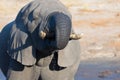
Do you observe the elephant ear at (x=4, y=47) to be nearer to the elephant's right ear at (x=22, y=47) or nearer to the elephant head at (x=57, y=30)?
the elephant's right ear at (x=22, y=47)

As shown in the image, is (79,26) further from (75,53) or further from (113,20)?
(75,53)

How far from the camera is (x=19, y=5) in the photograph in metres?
15.3

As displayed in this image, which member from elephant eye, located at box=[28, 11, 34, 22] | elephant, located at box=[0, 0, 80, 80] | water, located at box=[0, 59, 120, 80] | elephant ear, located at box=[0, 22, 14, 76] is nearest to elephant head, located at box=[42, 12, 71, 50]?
elephant, located at box=[0, 0, 80, 80]

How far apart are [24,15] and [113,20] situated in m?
9.69

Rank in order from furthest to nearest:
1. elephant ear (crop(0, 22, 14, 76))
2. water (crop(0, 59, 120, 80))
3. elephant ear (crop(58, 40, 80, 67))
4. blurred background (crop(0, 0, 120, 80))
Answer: blurred background (crop(0, 0, 120, 80))
water (crop(0, 59, 120, 80))
elephant ear (crop(0, 22, 14, 76))
elephant ear (crop(58, 40, 80, 67))

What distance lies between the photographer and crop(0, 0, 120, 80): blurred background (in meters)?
10.1

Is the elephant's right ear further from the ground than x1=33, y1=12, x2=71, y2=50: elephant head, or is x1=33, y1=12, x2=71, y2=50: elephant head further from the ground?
x1=33, y1=12, x2=71, y2=50: elephant head

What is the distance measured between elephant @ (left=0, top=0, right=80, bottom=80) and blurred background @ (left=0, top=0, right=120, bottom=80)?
15.0ft

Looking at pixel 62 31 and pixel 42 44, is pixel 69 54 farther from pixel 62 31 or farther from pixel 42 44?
pixel 62 31

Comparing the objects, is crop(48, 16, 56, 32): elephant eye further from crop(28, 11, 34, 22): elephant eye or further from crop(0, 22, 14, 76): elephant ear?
crop(0, 22, 14, 76): elephant ear

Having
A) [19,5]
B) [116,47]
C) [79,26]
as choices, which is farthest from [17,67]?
[19,5]

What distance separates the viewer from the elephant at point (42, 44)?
13.6ft

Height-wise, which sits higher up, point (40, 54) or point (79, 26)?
point (40, 54)

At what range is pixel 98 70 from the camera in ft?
33.1
